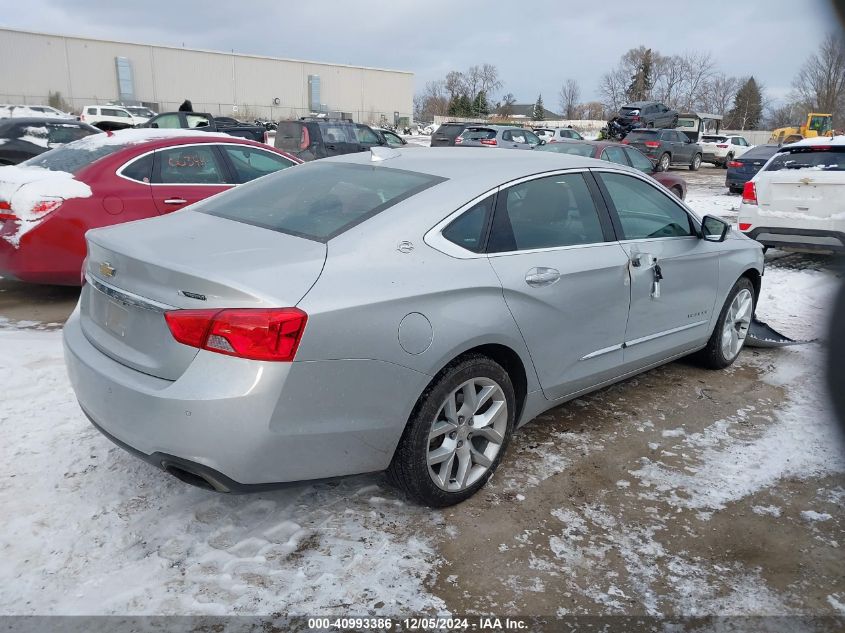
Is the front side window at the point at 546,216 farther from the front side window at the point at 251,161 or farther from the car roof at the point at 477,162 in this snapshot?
the front side window at the point at 251,161

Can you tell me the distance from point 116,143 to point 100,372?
14.1ft

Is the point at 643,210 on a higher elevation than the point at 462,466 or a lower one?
higher

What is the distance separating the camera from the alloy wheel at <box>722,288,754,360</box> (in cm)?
486

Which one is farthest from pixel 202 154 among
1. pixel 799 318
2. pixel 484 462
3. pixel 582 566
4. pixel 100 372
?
pixel 799 318

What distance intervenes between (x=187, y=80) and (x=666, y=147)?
54.9 meters

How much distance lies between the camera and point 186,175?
6355 mm

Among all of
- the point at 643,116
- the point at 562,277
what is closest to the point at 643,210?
the point at 562,277

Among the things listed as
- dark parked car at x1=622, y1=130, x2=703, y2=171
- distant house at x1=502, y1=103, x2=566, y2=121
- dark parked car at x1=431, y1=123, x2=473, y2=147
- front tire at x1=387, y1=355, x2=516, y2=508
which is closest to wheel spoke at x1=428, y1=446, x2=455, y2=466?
front tire at x1=387, y1=355, x2=516, y2=508

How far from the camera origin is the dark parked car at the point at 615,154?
464 inches

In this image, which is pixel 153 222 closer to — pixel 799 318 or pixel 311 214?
pixel 311 214

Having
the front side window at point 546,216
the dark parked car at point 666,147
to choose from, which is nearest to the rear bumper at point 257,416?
the front side window at point 546,216

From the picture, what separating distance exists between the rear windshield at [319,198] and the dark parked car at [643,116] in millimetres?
31778

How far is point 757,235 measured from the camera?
788 cm

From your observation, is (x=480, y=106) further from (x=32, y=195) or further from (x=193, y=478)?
(x=193, y=478)
